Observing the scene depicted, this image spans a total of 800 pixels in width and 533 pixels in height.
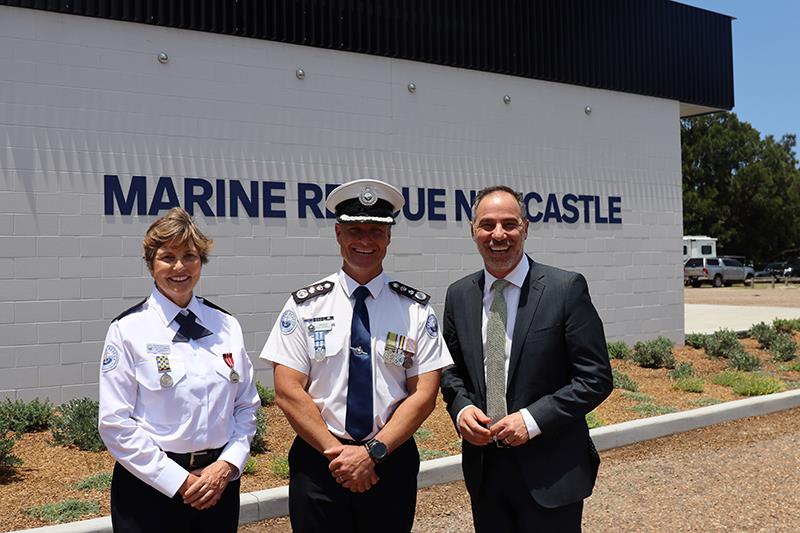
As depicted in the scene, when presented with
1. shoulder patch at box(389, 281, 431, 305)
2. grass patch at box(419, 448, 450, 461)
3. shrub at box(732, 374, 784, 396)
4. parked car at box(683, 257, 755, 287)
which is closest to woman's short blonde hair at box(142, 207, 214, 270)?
shoulder patch at box(389, 281, 431, 305)

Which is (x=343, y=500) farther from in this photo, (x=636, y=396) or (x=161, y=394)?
(x=636, y=396)

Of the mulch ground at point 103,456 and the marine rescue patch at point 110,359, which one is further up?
the marine rescue patch at point 110,359

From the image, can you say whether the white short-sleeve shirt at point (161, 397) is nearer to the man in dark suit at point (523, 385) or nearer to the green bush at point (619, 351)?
the man in dark suit at point (523, 385)

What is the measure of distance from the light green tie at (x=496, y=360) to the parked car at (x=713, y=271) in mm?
37894

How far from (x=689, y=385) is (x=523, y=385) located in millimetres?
7091

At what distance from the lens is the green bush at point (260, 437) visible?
6.41m

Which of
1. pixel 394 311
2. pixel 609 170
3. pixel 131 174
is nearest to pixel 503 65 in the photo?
pixel 609 170

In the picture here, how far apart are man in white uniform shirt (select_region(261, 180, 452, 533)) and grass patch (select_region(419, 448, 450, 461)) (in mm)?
3245

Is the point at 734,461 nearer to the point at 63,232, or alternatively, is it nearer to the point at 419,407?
the point at 419,407

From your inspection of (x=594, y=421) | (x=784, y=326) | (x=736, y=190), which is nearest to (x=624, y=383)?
(x=594, y=421)

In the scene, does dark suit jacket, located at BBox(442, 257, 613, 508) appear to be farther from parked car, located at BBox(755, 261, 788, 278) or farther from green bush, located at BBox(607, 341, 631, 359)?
parked car, located at BBox(755, 261, 788, 278)

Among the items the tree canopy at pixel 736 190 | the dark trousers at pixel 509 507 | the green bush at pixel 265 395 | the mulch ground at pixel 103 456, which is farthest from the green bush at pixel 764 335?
the tree canopy at pixel 736 190

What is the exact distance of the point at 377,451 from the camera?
2.78 meters

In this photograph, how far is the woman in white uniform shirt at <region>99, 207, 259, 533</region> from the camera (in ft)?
8.76
